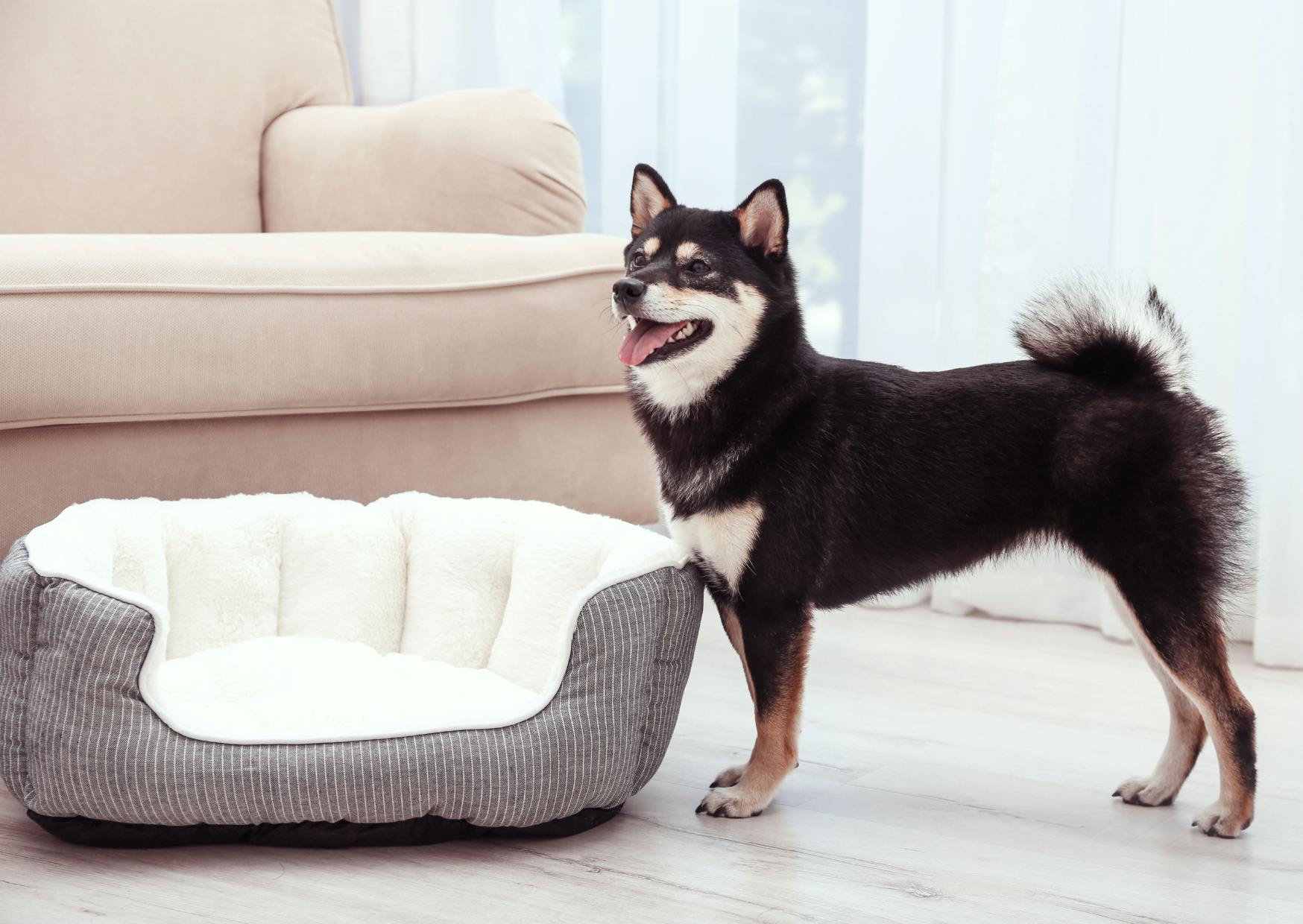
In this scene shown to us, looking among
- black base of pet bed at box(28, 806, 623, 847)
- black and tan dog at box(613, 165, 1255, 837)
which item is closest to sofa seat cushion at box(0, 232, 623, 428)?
black and tan dog at box(613, 165, 1255, 837)

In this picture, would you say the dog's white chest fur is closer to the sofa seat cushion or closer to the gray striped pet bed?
the gray striped pet bed

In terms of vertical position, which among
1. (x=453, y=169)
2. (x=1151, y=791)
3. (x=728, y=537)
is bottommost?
(x=1151, y=791)

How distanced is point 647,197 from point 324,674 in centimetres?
75

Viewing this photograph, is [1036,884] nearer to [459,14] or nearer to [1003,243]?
[1003,243]

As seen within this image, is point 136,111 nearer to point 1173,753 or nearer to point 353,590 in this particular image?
point 353,590

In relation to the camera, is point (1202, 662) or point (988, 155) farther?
point (988, 155)

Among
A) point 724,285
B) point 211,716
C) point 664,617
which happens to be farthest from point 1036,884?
point 211,716

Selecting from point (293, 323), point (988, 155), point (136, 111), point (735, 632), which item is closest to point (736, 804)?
point (735, 632)

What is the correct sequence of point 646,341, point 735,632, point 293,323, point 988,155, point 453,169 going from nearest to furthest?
point 646,341, point 735,632, point 293,323, point 453,169, point 988,155

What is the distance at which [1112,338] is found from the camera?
146cm

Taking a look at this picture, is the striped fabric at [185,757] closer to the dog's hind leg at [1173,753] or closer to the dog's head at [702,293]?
the dog's head at [702,293]

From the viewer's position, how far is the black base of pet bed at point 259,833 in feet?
4.23

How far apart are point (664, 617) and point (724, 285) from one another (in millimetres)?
407

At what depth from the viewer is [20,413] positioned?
1.59 meters
